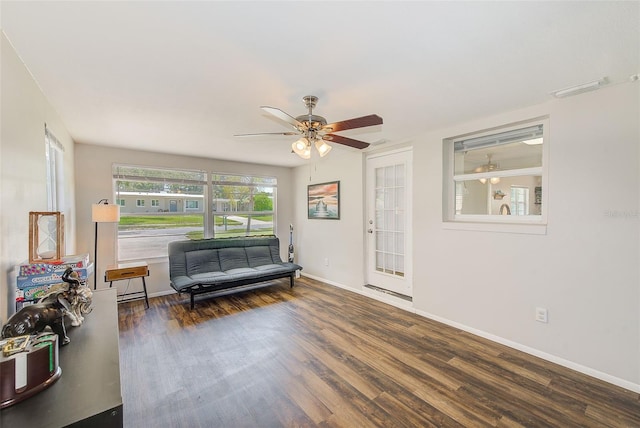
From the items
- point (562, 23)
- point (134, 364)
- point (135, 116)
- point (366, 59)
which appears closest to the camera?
point (562, 23)

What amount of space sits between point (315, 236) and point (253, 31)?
164 inches

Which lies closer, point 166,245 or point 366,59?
point 366,59

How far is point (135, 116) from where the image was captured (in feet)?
9.02

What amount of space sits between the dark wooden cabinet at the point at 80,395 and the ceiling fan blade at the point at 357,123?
1.84 meters

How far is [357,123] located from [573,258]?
2.21 metres

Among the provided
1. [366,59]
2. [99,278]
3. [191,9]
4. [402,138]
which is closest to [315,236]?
[402,138]

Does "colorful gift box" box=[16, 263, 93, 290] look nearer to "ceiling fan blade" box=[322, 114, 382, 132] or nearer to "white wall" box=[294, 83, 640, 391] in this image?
"ceiling fan blade" box=[322, 114, 382, 132]

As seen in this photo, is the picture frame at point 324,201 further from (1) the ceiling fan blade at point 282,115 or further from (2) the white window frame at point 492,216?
(1) the ceiling fan blade at point 282,115

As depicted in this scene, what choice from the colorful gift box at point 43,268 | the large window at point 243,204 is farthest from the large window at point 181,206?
the colorful gift box at point 43,268

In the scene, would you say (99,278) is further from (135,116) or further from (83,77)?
(83,77)

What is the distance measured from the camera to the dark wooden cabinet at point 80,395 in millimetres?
812

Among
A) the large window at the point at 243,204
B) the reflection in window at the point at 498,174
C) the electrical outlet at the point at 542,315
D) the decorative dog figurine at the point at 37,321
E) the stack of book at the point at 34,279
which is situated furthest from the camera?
the large window at the point at 243,204

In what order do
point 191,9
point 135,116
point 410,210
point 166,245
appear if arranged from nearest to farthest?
point 191,9 → point 135,116 → point 410,210 → point 166,245

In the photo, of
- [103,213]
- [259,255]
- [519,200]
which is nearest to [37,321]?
[103,213]
